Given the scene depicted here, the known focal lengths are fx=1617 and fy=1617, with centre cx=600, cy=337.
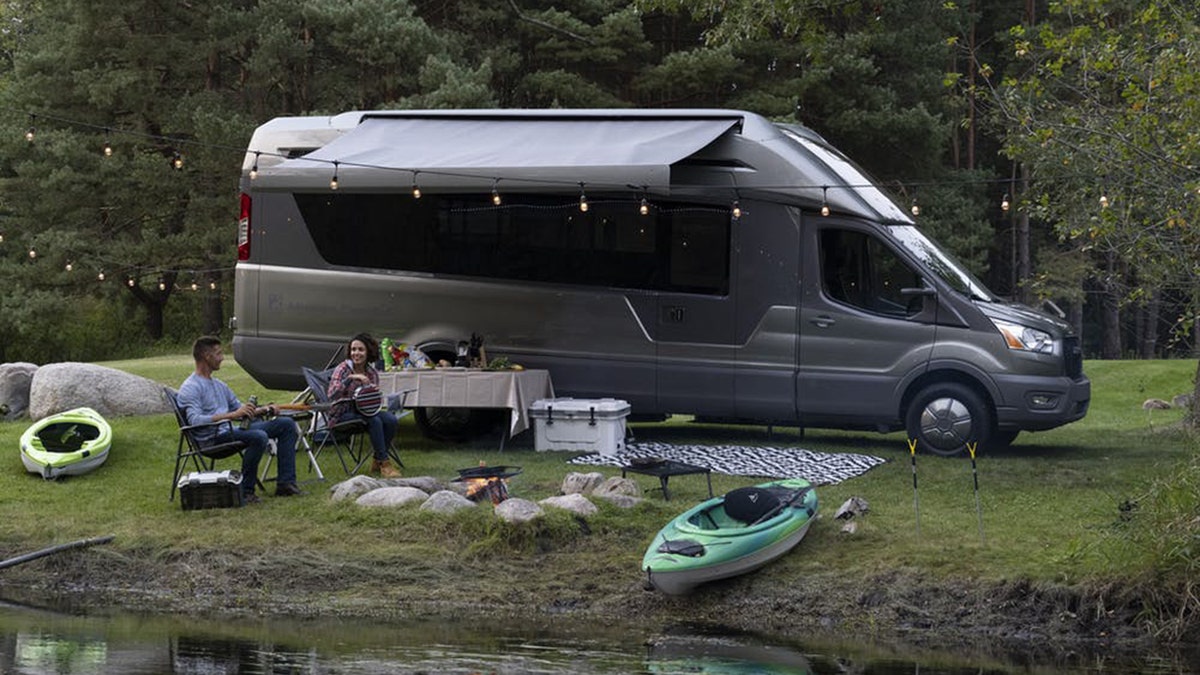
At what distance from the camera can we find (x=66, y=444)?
12547 mm

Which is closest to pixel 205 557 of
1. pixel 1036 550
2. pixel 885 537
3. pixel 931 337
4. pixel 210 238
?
pixel 885 537

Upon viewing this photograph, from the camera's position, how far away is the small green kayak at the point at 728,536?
936 centimetres

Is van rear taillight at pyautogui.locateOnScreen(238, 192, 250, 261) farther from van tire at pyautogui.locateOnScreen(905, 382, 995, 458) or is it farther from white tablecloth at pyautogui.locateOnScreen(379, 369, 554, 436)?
van tire at pyautogui.locateOnScreen(905, 382, 995, 458)

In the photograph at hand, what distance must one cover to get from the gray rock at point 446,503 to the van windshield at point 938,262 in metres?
4.75

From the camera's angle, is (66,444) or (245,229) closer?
(66,444)

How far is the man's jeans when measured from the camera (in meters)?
11.1

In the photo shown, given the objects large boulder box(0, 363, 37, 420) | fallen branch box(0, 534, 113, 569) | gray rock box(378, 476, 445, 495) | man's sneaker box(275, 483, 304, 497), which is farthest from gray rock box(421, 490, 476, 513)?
large boulder box(0, 363, 37, 420)

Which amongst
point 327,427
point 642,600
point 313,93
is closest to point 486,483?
point 327,427

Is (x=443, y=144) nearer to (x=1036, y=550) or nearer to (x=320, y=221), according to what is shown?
(x=320, y=221)

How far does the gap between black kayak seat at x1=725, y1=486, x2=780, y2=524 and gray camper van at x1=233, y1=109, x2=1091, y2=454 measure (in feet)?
11.8

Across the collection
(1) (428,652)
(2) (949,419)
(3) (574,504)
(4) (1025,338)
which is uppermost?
(4) (1025,338)

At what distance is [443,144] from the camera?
46.8 feet

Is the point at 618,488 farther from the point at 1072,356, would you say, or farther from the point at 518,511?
the point at 1072,356

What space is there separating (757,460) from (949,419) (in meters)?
1.70
